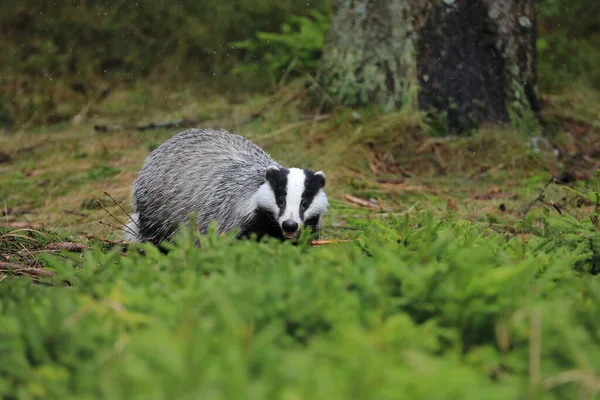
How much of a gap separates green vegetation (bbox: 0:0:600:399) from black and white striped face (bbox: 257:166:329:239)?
0.32 metres

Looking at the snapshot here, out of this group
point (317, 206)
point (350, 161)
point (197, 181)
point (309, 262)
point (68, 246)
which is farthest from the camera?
point (350, 161)

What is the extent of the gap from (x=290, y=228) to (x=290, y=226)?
0.01 metres

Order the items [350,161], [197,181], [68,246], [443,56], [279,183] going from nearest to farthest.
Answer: [68,246] < [279,183] < [197,181] < [350,161] < [443,56]

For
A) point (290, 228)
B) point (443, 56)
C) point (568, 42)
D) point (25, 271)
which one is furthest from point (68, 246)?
point (568, 42)

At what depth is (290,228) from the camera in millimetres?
4891

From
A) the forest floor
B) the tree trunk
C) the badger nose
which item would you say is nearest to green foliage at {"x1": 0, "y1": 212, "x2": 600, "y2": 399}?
the badger nose

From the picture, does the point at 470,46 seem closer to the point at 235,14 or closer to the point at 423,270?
the point at 235,14

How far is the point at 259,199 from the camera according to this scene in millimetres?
5273

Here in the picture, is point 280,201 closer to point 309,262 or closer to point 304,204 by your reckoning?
point 304,204

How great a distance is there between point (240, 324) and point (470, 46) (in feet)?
21.0

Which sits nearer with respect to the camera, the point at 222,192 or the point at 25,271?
the point at 25,271

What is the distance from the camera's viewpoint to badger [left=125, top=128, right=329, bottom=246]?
5.18 metres

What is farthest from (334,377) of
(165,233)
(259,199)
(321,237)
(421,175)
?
(421,175)

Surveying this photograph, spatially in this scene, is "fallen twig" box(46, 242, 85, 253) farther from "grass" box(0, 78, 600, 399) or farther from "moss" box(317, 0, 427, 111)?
"moss" box(317, 0, 427, 111)
